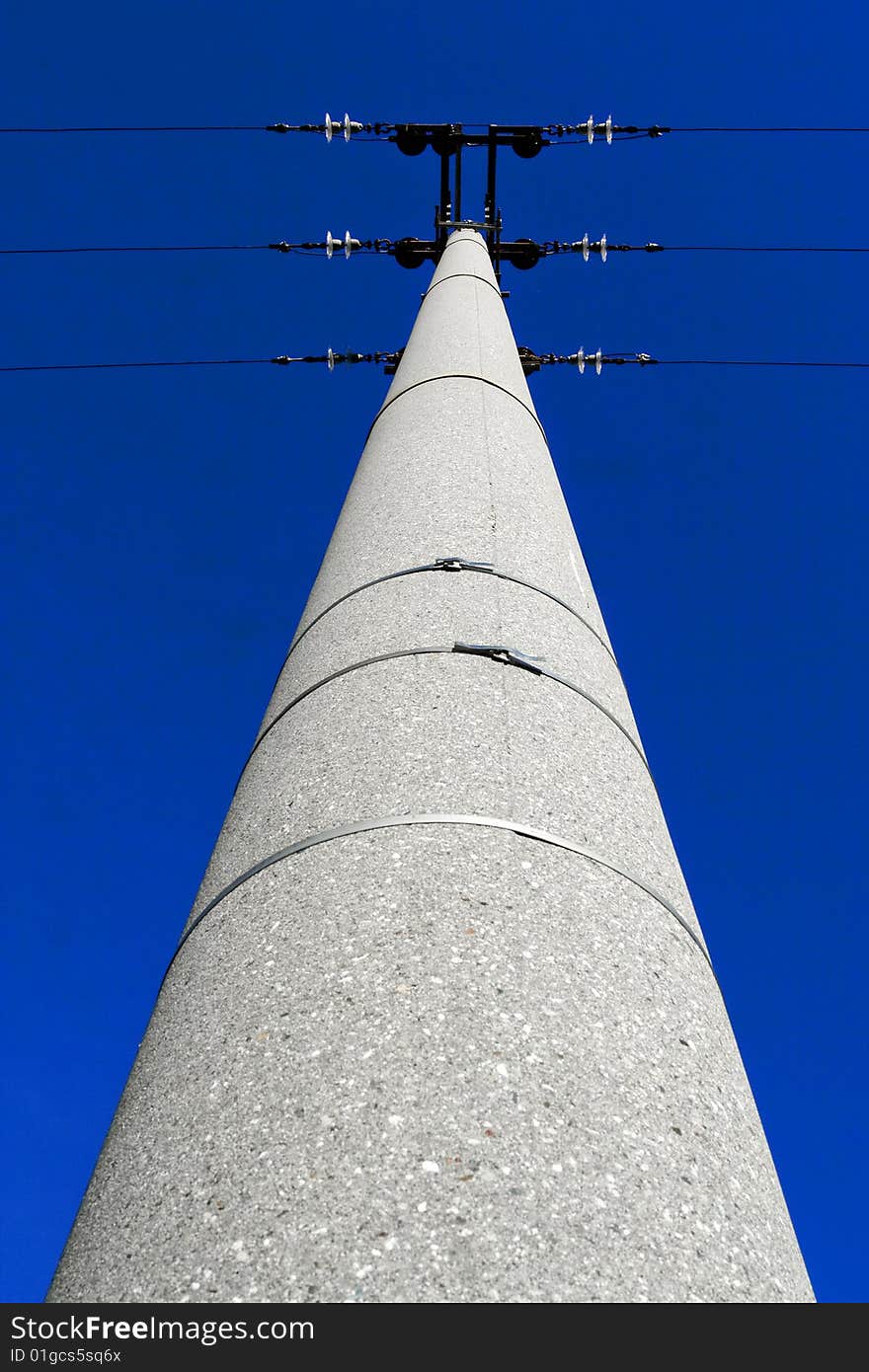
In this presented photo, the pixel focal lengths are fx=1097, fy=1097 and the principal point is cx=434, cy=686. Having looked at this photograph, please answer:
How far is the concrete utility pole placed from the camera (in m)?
2.40

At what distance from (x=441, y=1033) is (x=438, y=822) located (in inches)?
35.6

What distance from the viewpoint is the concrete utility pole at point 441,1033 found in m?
2.40

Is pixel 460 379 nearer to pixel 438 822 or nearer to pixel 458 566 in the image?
pixel 458 566

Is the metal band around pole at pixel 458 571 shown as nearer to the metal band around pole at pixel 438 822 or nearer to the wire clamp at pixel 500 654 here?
the wire clamp at pixel 500 654

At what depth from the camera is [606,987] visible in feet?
10.3

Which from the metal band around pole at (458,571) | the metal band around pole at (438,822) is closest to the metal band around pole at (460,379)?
the metal band around pole at (458,571)

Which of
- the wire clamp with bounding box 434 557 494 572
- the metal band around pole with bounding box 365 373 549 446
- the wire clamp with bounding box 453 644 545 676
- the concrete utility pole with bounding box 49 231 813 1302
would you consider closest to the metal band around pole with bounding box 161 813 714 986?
the concrete utility pole with bounding box 49 231 813 1302

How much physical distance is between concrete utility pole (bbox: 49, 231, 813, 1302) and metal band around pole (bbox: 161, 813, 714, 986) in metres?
0.01

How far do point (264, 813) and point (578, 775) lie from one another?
119cm

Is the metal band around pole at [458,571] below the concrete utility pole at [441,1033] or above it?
above

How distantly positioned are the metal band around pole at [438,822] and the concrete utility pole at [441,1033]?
0.01 meters

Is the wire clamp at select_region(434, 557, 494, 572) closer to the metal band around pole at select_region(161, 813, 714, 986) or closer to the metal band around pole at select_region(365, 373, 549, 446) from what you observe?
the metal band around pole at select_region(161, 813, 714, 986)
